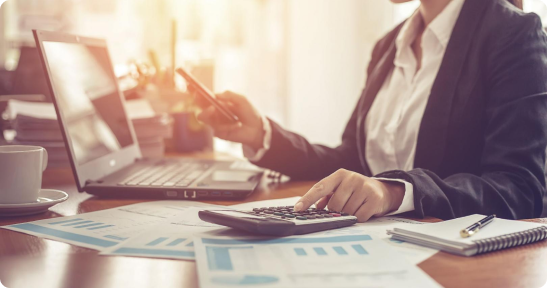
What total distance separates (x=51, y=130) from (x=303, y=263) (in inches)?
35.6

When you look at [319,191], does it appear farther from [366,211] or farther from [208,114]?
[208,114]

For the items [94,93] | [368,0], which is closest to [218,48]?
[368,0]

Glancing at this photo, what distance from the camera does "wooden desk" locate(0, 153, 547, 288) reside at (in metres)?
0.50

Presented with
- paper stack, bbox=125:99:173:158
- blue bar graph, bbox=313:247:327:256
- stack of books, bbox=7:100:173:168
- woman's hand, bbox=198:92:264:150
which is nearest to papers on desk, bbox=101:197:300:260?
blue bar graph, bbox=313:247:327:256

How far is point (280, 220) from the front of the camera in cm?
62

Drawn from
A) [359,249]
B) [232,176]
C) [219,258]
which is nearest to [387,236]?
[359,249]

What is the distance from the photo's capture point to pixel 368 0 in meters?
3.07

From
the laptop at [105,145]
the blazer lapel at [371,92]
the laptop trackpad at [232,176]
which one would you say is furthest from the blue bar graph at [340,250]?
the blazer lapel at [371,92]

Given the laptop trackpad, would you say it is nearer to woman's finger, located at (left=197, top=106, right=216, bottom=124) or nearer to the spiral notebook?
woman's finger, located at (left=197, top=106, right=216, bottom=124)

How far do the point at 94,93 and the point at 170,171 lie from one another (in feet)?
0.74

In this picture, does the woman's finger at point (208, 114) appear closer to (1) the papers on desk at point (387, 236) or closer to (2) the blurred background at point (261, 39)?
(1) the papers on desk at point (387, 236)

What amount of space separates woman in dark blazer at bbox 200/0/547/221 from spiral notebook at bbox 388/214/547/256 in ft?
0.35

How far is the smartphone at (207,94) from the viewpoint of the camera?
3.49 feet

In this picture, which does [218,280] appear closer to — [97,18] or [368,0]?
[368,0]
